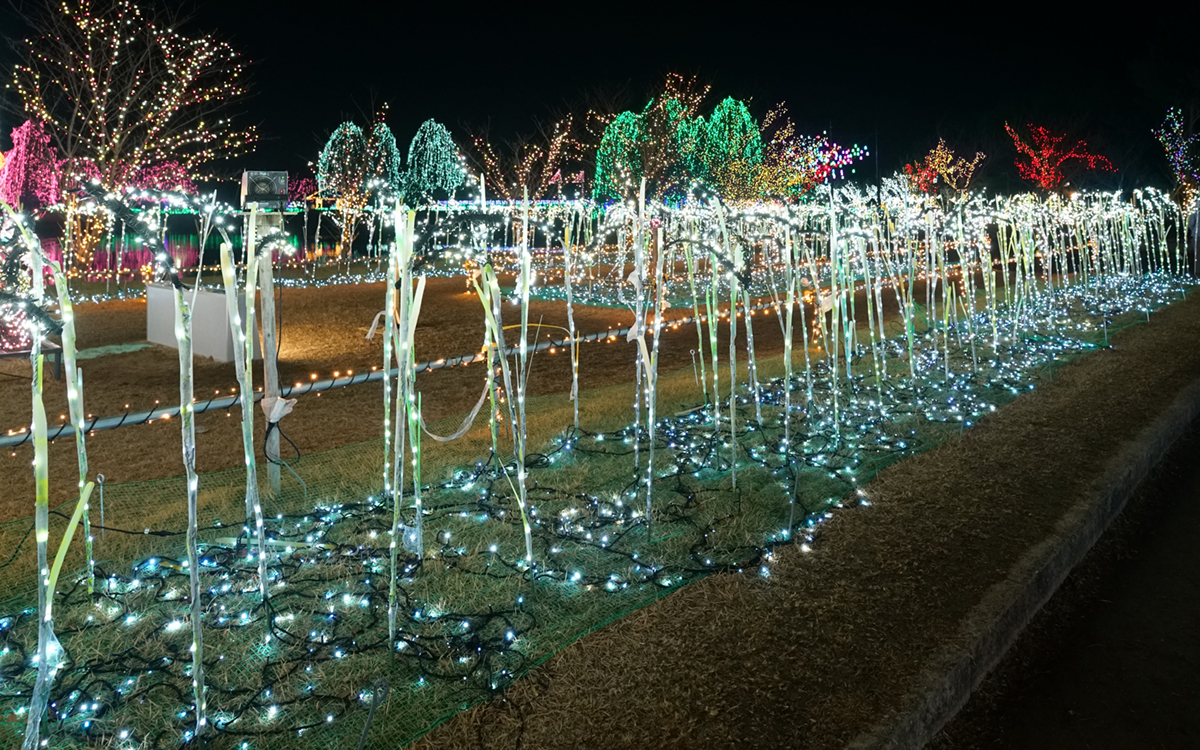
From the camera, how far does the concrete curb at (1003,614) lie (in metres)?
2.13

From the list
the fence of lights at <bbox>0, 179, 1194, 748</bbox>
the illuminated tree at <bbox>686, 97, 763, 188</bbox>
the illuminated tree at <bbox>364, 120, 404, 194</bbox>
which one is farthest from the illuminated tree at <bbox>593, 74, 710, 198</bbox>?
the fence of lights at <bbox>0, 179, 1194, 748</bbox>

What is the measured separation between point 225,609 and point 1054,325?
900cm

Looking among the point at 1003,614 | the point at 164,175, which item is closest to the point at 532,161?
the point at 164,175

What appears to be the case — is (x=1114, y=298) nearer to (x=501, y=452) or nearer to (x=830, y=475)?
(x=830, y=475)

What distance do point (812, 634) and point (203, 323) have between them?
6941 mm

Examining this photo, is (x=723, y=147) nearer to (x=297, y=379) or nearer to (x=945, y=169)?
(x=945, y=169)

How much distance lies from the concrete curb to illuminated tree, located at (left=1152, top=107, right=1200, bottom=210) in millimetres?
19159

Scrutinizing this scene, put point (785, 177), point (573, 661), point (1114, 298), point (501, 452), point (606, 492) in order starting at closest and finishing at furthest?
point (573, 661) → point (606, 492) → point (501, 452) → point (1114, 298) → point (785, 177)

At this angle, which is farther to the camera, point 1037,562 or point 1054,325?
point 1054,325

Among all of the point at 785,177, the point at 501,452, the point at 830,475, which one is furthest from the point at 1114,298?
the point at 785,177

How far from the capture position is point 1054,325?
8.93 metres

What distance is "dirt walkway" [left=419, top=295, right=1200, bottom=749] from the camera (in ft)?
6.77

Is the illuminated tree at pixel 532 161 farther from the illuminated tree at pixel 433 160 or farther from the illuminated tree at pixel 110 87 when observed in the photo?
the illuminated tree at pixel 110 87

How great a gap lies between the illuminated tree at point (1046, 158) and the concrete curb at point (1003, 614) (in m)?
27.0
